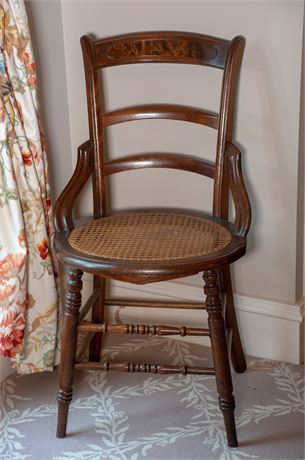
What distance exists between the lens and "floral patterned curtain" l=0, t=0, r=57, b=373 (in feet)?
5.39

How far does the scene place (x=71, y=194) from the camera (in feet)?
5.47

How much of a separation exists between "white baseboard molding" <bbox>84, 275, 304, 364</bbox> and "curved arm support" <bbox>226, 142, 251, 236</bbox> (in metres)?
0.40

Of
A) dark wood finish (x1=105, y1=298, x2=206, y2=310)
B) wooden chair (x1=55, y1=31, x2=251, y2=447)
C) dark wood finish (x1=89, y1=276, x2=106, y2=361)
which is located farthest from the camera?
dark wood finish (x1=89, y1=276, x2=106, y2=361)

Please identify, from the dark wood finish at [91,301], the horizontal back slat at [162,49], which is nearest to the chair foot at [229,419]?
the dark wood finish at [91,301]

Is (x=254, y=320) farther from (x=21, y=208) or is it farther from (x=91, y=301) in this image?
(x=21, y=208)

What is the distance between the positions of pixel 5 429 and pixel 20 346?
0.69ft

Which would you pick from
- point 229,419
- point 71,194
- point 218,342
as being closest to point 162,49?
point 71,194

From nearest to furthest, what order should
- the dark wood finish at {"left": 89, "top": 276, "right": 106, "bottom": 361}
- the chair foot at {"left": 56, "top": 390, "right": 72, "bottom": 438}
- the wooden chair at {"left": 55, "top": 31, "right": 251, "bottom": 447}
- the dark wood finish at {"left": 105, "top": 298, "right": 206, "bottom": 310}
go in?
the wooden chair at {"left": 55, "top": 31, "right": 251, "bottom": 447} < the chair foot at {"left": 56, "top": 390, "right": 72, "bottom": 438} < the dark wood finish at {"left": 105, "top": 298, "right": 206, "bottom": 310} < the dark wood finish at {"left": 89, "top": 276, "right": 106, "bottom": 361}

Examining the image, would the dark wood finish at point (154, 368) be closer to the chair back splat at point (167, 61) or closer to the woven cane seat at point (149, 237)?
the woven cane seat at point (149, 237)

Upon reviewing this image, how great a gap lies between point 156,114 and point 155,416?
0.77 m

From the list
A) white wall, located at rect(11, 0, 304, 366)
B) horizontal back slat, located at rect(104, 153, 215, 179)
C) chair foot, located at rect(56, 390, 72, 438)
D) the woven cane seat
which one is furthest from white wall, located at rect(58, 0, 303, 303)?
chair foot, located at rect(56, 390, 72, 438)

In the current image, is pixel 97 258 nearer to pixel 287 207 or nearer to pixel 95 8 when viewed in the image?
pixel 287 207

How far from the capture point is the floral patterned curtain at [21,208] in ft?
5.39

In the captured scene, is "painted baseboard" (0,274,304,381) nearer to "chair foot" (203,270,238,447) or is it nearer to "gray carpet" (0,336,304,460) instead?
"gray carpet" (0,336,304,460)
